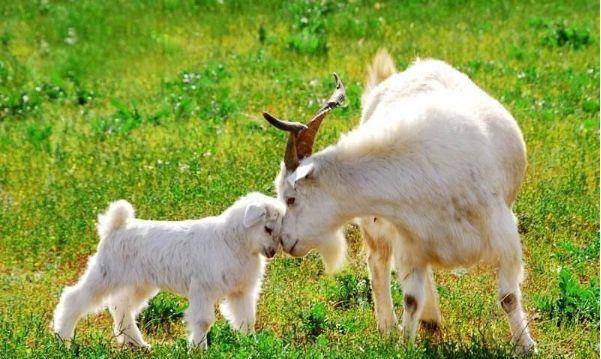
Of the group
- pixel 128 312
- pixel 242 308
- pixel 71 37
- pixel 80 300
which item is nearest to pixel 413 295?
pixel 242 308

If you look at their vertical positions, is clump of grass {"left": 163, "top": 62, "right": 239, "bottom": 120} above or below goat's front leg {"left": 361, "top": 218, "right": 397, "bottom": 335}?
below

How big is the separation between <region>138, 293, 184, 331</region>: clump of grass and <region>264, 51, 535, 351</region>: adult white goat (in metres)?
1.46

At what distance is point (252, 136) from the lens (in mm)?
12367

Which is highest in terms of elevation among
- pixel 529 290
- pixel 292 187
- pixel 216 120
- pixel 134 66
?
pixel 292 187

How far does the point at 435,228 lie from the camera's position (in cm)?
757

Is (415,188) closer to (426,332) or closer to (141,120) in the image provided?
(426,332)

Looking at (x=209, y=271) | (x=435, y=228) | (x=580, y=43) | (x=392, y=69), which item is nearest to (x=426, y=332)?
(x=435, y=228)

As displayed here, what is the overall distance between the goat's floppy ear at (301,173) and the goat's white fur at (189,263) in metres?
0.23

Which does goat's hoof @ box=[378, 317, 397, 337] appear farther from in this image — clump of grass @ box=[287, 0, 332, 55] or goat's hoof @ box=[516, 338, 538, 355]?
clump of grass @ box=[287, 0, 332, 55]

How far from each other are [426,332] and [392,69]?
8.19 feet

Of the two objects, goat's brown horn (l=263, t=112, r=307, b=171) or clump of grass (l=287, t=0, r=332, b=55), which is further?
clump of grass (l=287, t=0, r=332, b=55)

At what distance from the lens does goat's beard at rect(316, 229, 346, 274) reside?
7.83 m

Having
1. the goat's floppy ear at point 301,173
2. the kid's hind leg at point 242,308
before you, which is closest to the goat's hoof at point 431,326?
the kid's hind leg at point 242,308

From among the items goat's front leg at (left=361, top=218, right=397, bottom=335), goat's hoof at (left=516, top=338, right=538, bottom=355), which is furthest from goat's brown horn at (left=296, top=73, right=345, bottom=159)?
goat's hoof at (left=516, top=338, right=538, bottom=355)
